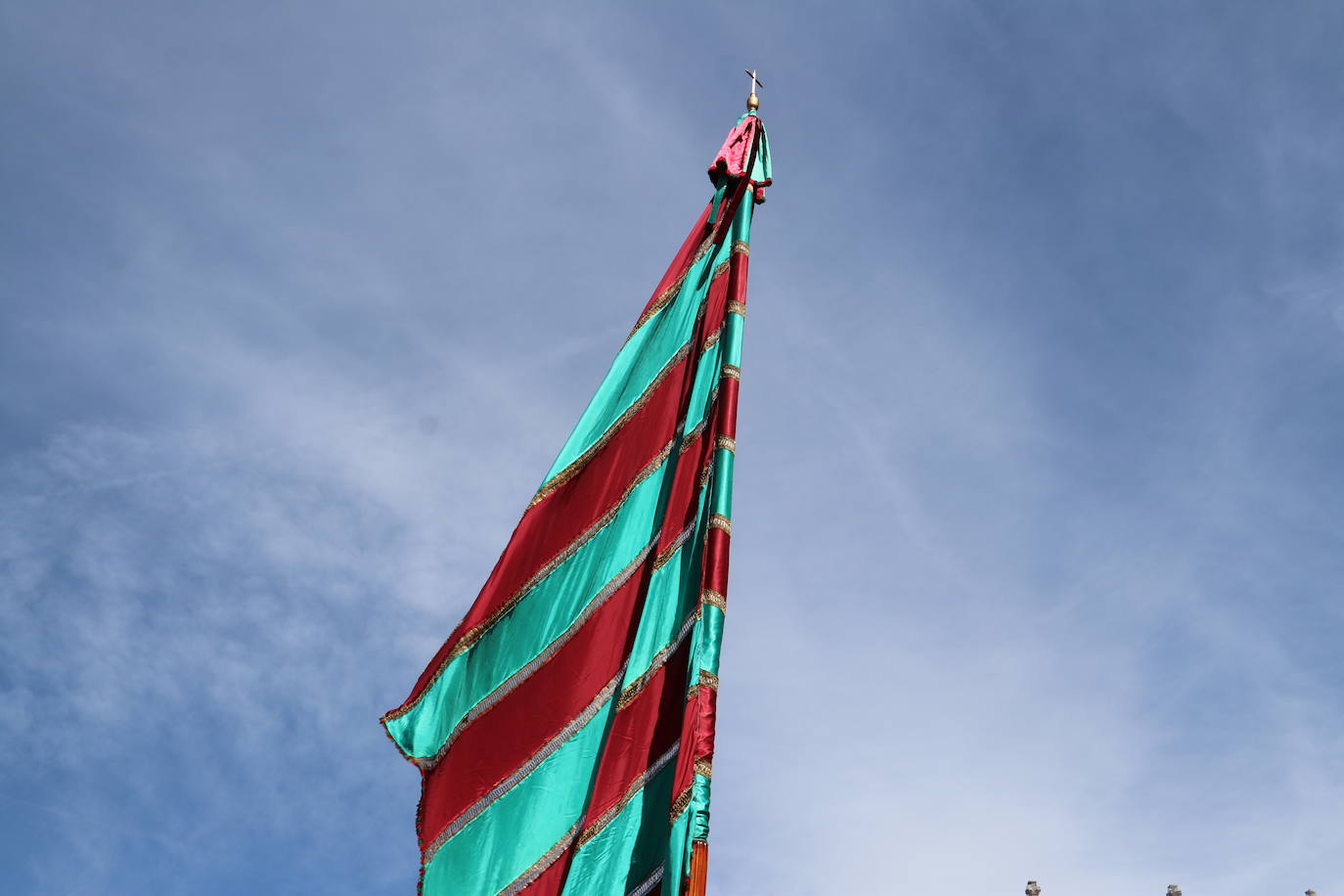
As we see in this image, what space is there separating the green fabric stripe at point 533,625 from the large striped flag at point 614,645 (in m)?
0.02

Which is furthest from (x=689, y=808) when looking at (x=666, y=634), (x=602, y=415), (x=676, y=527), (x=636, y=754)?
(x=602, y=415)

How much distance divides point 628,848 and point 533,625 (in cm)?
340

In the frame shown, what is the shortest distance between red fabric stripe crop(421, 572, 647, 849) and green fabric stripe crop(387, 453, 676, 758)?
1.00ft

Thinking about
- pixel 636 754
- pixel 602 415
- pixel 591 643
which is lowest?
pixel 636 754

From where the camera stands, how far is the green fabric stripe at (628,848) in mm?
9727

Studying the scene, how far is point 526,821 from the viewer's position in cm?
1144

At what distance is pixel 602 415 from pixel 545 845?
195 inches

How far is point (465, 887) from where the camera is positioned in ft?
38.3

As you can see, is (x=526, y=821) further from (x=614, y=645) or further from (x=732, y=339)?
(x=732, y=339)

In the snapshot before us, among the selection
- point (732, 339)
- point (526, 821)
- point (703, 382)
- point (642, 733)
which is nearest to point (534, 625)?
point (526, 821)

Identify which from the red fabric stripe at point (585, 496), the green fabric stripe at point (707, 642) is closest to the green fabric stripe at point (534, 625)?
the red fabric stripe at point (585, 496)

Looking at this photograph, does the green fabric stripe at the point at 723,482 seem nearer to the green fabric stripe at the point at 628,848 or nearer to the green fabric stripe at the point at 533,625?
the green fabric stripe at the point at 533,625

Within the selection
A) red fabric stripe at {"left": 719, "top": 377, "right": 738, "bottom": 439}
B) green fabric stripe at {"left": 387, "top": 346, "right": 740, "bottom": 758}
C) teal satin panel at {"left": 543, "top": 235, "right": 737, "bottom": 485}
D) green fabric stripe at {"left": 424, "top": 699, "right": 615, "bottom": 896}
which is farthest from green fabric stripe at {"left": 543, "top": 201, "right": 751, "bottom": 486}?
green fabric stripe at {"left": 424, "top": 699, "right": 615, "bottom": 896}

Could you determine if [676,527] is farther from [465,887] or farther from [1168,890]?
[1168,890]
